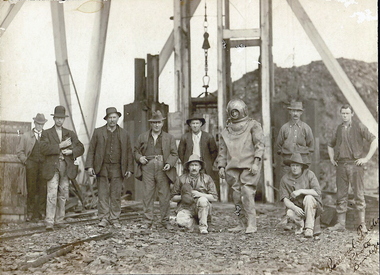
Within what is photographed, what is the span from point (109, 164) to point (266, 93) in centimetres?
367

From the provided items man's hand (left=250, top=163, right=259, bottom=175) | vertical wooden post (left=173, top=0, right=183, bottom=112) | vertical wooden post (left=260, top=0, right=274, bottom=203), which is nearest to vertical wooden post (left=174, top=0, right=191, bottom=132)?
vertical wooden post (left=173, top=0, right=183, bottom=112)

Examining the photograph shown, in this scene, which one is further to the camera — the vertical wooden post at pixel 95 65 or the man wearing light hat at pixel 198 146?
the vertical wooden post at pixel 95 65

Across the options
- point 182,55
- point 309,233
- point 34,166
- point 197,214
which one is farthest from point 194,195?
point 182,55

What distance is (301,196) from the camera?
6.43 metres

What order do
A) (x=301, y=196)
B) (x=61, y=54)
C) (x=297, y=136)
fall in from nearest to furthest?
(x=301, y=196), (x=297, y=136), (x=61, y=54)

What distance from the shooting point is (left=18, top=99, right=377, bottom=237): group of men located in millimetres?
6562

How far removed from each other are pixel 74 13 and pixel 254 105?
6894mm

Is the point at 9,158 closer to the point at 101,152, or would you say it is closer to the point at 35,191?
the point at 35,191

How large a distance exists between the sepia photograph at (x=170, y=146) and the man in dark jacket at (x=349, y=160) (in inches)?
0.7

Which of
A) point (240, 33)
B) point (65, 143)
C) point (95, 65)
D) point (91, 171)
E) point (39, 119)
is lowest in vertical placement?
point (91, 171)

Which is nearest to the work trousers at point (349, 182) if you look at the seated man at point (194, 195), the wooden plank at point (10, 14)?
the seated man at point (194, 195)

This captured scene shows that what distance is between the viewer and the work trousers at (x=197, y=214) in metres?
6.57

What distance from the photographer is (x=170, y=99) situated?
989 cm

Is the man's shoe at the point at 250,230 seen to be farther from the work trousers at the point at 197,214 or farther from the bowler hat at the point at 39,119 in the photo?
the bowler hat at the point at 39,119
